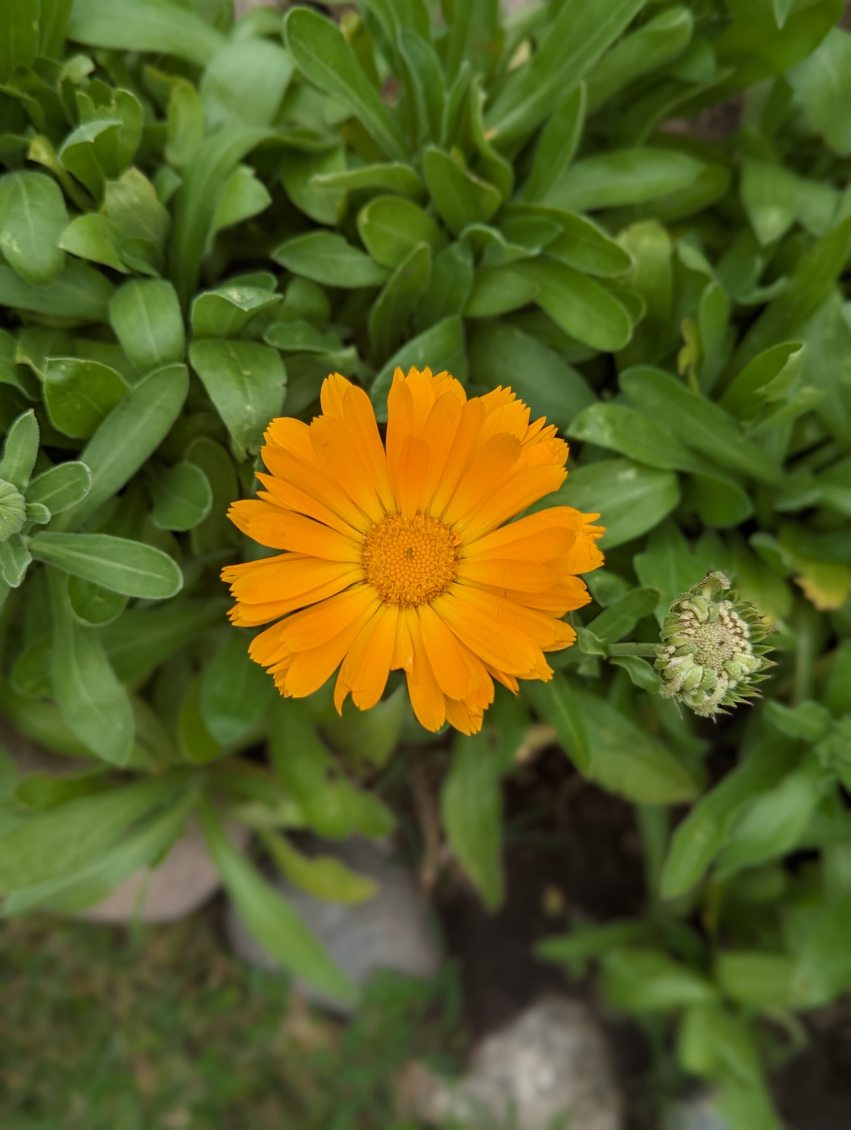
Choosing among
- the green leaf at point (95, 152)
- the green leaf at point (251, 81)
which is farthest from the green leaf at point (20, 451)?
the green leaf at point (251, 81)

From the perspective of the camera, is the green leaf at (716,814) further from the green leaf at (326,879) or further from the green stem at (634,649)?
the green leaf at (326,879)

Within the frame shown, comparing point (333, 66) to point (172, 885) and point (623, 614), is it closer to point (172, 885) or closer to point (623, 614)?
point (623, 614)

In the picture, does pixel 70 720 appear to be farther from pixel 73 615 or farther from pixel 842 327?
pixel 842 327

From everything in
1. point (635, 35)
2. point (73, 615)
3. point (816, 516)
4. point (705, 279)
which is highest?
point (635, 35)

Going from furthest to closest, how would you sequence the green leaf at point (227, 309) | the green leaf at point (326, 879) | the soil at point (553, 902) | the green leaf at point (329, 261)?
the soil at point (553, 902)
the green leaf at point (326, 879)
the green leaf at point (329, 261)
the green leaf at point (227, 309)

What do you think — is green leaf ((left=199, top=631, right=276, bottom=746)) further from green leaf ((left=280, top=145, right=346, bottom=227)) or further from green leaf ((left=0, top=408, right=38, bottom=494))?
green leaf ((left=280, top=145, right=346, bottom=227))

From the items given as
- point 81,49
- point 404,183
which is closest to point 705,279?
→ point 404,183

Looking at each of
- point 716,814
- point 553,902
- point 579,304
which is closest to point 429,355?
point 579,304
